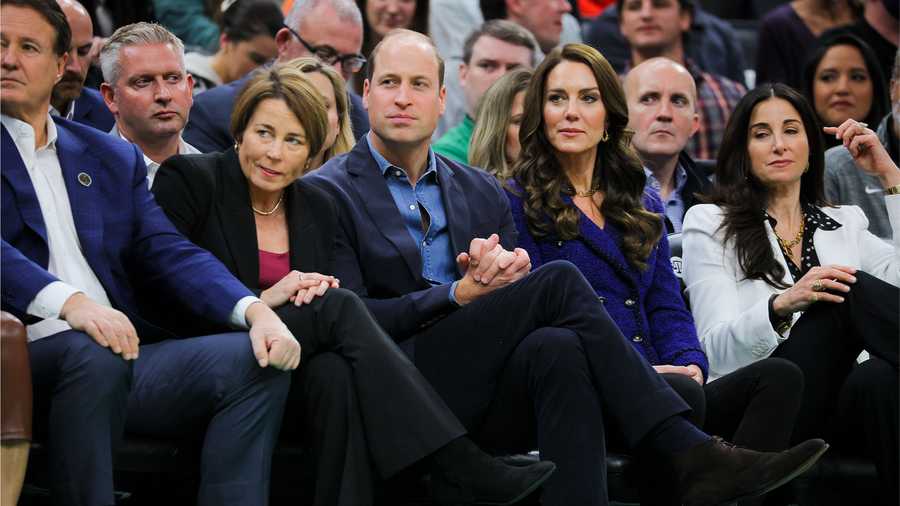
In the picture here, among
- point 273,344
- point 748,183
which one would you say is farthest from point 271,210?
point 748,183

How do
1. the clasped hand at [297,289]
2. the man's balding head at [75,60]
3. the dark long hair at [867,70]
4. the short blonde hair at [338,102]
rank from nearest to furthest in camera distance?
the clasped hand at [297,289] < the man's balding head at [75,60] < the short blonde hair at [338,102] < the dark long hair at [867,70]

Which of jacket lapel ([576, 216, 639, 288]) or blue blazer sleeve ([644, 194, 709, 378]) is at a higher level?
jacket lapel ([576, 216, 639, 288])

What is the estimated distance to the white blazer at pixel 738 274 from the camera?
381cm

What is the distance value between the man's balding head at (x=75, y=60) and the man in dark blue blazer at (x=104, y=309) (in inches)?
33.7

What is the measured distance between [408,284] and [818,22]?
319 cm

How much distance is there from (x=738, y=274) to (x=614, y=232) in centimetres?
37

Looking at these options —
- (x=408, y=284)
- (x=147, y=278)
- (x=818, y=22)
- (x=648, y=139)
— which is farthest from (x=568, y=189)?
(x=818, y=22)

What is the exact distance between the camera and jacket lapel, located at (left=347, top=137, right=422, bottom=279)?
144 inches

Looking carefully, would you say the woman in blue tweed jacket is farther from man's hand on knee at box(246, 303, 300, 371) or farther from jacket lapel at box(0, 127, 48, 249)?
jacket lapel at box(0, 127, 48, 249)

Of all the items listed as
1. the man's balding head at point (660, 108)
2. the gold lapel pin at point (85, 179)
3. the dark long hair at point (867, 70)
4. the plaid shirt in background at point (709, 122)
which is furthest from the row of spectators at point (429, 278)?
the plaid shirt in background at point (709, 122)

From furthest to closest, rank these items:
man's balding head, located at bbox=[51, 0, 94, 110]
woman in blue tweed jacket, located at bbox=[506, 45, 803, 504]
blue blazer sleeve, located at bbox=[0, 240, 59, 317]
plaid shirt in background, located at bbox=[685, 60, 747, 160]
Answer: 1. plaid shirt in background, located at bbox=[685, 60, 747, 160]
2. man's balding head, located at bbox=[51, 0, 94, 110]
3. woman in blue tweed jacket, located at bbox=[506, 45, 803, 504]
4. blue blazer sleeve, located at bbox=[0, 240, 59, 317]

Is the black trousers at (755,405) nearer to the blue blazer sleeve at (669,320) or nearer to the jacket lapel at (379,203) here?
the blue blazer sleeve at (669,320)

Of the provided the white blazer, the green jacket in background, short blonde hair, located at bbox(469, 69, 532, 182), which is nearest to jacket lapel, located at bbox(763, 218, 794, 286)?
the white blazer

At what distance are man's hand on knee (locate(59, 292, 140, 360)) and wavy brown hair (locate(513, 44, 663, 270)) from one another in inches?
47.9
